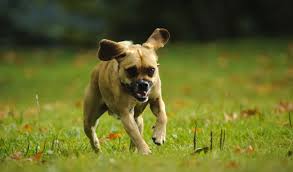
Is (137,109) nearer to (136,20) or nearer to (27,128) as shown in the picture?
(27,128)

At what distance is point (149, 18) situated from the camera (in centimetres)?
2653

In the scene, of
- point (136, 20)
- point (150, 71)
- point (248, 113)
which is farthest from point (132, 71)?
point (136, 20)

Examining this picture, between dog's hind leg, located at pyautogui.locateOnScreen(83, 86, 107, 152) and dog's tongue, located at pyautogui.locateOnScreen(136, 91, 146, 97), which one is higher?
dog's tongue, located at pyautogui.locateOnScreen(136, 91, 146, 97)

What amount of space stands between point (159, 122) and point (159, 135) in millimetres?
241

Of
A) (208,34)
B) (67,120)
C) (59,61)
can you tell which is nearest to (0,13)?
(59,61)

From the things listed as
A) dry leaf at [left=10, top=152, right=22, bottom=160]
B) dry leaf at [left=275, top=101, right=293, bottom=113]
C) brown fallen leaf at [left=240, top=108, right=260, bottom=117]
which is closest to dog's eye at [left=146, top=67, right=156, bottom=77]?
dry leaf at [left=10, top=152, right=22, bottom=160]

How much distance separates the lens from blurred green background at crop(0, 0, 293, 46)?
2600cm

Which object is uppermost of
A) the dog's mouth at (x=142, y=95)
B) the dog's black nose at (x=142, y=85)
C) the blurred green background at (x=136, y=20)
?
the dog's black nose at (x=142, y=85)

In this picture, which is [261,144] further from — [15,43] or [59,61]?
[15,43]

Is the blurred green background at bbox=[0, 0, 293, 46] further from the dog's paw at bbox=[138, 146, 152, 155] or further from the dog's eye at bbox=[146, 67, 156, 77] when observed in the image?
the dog's paw at bbox=[138, 146, 152, 155]

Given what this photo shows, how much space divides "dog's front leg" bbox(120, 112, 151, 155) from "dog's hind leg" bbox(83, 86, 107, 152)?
0.73m

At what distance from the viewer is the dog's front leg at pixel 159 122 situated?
6883 millimetres

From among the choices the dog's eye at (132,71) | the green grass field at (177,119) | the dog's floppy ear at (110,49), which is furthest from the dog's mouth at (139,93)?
the green grass field at (177,119)

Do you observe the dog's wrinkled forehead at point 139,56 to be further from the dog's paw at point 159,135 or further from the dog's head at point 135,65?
the dog's paw at point 159,135
